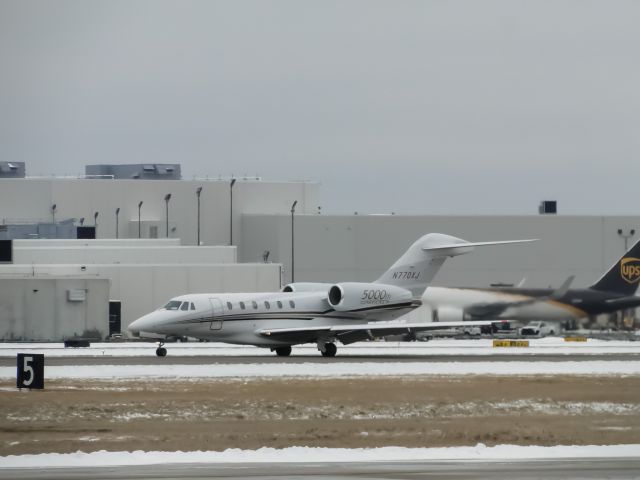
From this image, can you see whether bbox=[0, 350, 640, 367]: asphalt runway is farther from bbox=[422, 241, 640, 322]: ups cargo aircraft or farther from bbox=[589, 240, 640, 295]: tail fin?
bbox=[422, 241, 640, 322]: ups cargo aircraft

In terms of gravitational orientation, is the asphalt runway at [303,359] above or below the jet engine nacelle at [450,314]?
below

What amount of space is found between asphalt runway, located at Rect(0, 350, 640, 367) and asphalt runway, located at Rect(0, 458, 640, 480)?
28845mm

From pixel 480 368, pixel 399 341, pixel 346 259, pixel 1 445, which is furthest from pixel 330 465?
pixel 346 259

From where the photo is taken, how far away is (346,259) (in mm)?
124062

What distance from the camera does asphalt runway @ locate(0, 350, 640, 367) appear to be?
57.3 meters

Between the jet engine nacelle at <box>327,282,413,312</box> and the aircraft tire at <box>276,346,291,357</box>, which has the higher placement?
the jet engine nacelle at <box>327,282,413,312</box>

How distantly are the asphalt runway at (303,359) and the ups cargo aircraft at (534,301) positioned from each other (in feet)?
71.9

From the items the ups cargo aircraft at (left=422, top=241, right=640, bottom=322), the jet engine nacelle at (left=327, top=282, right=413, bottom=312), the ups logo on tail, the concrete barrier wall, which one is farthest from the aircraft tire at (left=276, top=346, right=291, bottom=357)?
the ups logo on tail

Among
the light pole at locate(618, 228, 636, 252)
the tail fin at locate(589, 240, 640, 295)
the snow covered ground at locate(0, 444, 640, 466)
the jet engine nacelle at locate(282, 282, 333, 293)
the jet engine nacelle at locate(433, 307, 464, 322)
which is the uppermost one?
the light pole at locate(618, 228, 636, 252)

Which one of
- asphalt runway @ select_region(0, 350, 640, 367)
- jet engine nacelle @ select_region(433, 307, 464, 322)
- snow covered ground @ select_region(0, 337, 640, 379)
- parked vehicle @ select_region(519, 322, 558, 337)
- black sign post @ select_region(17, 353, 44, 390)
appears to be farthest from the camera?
parked vehicle @ select_region(519, 322, 558, 337)

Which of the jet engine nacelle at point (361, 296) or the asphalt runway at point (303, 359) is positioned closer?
the asphalt runway at point (303, 359)

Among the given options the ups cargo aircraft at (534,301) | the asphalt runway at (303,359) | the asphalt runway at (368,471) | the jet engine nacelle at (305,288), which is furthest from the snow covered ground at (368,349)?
the asphalt runway at (368,471)

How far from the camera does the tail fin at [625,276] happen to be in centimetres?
8519

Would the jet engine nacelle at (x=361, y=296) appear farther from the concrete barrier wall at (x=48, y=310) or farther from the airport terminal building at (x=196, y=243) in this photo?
the concrete barrier wall at (x=48, y=310)
